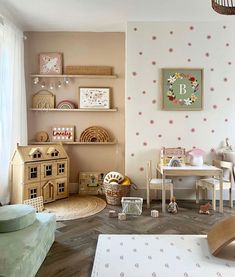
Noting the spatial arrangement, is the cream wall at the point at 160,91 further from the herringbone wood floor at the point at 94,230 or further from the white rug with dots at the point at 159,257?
the white rug with dots at the point at 159,257

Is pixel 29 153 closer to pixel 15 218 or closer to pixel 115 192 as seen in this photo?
pixel 115 192

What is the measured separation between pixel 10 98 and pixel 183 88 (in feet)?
8.20

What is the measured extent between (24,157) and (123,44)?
242 cm

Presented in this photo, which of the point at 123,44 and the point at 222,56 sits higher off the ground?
the point at 123,44

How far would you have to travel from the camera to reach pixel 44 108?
410 centimetres

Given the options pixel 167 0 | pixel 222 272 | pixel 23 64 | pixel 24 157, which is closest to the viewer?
pixel 222 272

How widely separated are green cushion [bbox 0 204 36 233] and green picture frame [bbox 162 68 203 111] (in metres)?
2.52

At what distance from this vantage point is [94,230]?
2.59 metres

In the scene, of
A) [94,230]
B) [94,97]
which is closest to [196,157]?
[94,230]

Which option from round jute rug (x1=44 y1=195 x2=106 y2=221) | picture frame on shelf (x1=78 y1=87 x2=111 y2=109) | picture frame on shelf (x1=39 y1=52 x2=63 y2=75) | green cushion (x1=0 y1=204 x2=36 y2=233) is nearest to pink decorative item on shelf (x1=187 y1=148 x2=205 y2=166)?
round jute rug (x1=44 y1=195 x2=106 y2=221)

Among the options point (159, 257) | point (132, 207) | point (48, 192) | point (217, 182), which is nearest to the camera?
point (159, 257)

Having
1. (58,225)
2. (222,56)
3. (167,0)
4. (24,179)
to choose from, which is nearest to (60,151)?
(24,179)

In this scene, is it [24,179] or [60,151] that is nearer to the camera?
[24,179]

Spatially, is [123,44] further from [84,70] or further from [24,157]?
[24,157]
